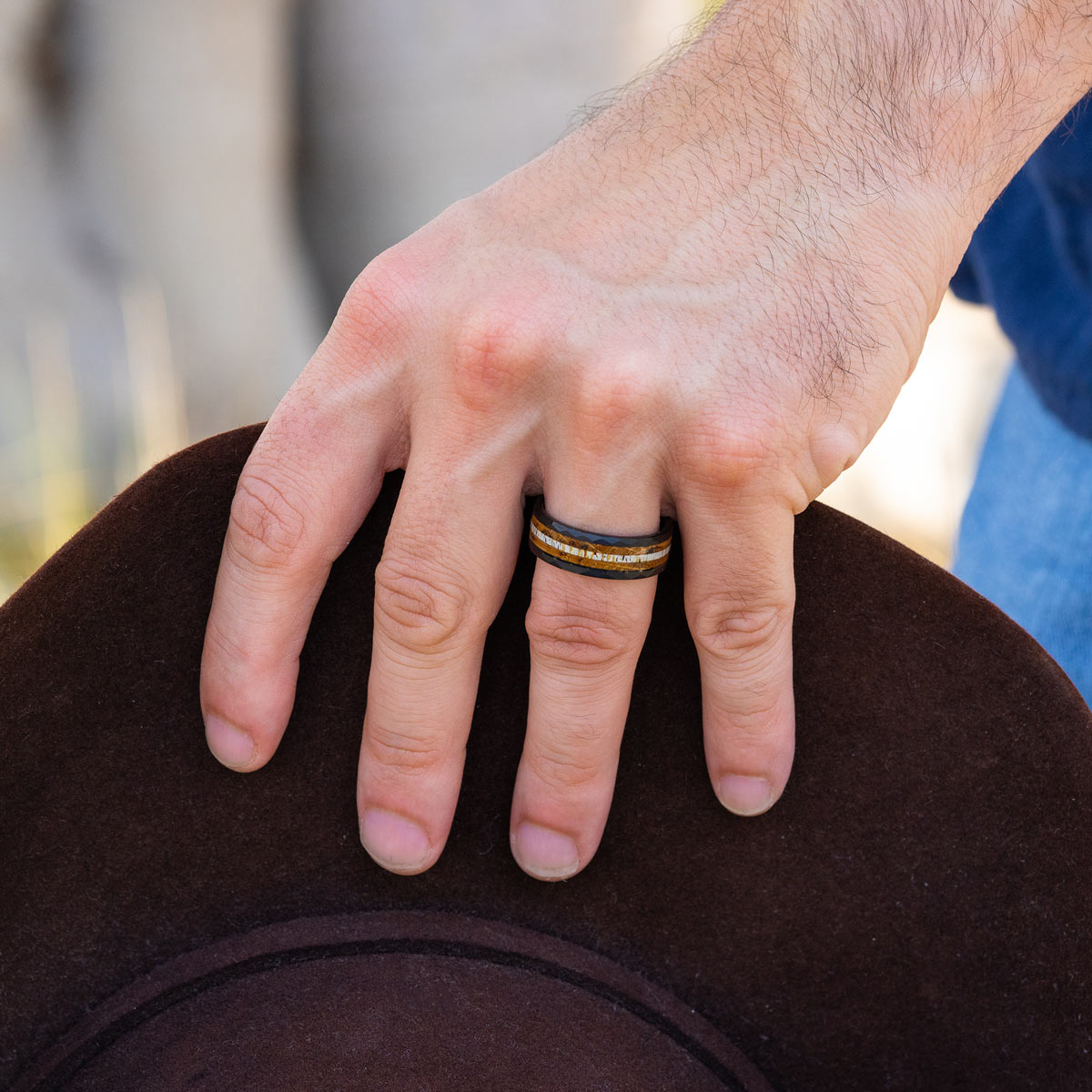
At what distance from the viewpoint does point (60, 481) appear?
2.74 m

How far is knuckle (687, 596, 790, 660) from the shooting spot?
658 mm

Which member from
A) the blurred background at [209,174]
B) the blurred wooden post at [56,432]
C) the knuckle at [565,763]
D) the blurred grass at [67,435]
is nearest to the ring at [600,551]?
the knuckle at [565,763]

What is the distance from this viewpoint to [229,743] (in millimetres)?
659

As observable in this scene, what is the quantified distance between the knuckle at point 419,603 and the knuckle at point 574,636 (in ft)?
0.18

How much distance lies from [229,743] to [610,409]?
36cm

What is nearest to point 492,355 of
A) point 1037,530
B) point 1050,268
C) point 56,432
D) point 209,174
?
point 1050,268

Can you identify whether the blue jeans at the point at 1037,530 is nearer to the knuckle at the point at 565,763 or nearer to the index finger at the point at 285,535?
the knuckle at the point at 565,763

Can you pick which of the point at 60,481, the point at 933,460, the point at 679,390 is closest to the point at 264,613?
the point at 679,390

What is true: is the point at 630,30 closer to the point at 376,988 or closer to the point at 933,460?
the point at 933,460

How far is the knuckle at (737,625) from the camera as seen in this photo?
0.66 m

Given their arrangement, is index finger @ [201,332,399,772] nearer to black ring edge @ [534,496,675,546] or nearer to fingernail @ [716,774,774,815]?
black ring edge @ [534,496,675,546]

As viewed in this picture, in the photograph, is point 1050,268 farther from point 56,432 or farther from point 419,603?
point 56,432

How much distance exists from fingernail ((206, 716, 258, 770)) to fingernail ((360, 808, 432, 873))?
3.9 inches

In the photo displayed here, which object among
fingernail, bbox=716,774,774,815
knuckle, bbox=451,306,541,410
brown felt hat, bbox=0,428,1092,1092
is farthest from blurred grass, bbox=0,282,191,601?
fingernail, bbox=716,774,774,815
